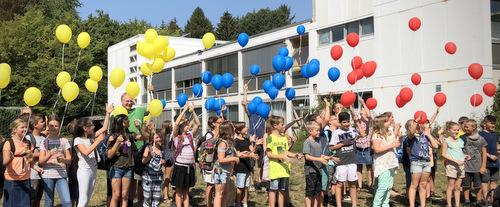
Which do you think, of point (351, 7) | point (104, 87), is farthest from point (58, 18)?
point (351, 7)

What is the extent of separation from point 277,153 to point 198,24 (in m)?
56.1

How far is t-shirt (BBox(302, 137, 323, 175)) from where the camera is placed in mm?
6340

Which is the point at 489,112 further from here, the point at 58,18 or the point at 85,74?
the point at 58,18

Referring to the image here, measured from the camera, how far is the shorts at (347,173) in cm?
686

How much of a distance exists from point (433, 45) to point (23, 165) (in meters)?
13.9

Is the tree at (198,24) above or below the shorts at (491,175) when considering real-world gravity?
above

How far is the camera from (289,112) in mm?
21234

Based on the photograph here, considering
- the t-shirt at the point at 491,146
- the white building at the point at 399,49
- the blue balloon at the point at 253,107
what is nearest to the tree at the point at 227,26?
the white building at the point at 399,49

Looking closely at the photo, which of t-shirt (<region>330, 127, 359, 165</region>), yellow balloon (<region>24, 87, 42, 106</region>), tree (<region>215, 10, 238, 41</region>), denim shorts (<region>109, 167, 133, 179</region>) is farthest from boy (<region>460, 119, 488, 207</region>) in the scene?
tree (<region>215, 10, 238, 41</region>)

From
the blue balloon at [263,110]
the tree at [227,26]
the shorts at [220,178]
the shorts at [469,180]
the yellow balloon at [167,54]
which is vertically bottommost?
the shorts at [469,180]

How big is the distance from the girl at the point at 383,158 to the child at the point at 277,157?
1363 millimetres

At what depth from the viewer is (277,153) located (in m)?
6.34

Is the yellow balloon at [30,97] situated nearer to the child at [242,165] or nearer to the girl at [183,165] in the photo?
the girl at [183,165]

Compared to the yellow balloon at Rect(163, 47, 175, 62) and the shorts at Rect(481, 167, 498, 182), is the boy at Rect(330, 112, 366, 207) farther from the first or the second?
the yellow balloon at Rect(163, 47, 175, 62)
